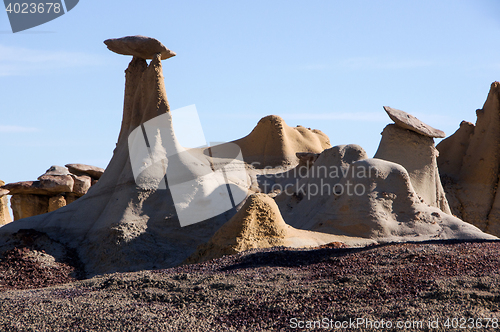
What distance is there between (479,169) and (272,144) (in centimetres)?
770

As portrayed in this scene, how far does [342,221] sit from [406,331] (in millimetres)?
6031

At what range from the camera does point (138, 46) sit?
36.2 ft

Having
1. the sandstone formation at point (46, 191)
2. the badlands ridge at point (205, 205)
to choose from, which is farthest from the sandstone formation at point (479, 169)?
the sandstone formation at point (46, 191)

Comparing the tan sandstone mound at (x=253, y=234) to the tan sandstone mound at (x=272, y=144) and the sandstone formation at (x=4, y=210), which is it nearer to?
the sandstone formation at (x=4, y=210)

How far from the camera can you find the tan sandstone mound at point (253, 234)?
8656 millimetres

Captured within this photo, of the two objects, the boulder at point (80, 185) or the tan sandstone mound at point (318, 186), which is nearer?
the tan sandstone mound at point (318, 186)

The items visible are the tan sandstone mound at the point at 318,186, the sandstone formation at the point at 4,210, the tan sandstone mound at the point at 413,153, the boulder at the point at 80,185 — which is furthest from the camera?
the sandstone formation at the point at 4,210

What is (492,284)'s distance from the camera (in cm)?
540

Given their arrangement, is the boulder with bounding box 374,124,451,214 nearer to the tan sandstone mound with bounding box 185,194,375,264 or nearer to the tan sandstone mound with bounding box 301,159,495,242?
the tan sandstone mound with bounding box 301,159,495,242

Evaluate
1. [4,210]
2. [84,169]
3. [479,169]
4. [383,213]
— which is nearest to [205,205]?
[383,213]

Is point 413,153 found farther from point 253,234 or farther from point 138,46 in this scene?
point 138,46

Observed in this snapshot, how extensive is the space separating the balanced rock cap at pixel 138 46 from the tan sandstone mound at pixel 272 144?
1020 cm

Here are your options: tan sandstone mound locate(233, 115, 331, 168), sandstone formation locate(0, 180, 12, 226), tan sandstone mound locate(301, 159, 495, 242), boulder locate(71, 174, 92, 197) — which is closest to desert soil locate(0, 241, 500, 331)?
tan sandstone mound locate(301, 159, 495, 242)

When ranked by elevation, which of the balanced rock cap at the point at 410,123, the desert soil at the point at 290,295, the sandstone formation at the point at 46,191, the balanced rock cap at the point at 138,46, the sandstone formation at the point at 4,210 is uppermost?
the balanced rock cap at the point at 138,46
